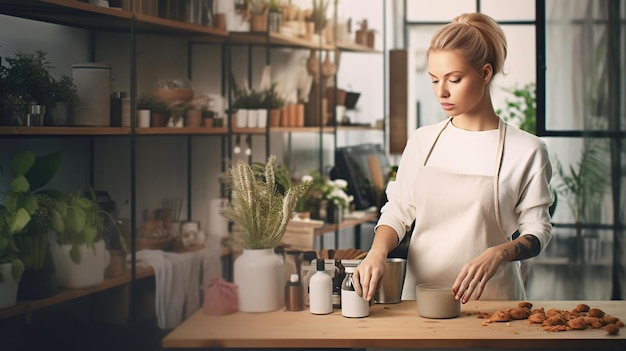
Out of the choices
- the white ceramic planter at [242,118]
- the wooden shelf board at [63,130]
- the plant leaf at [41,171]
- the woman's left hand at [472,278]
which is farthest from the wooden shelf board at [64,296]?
the white ceramic planter at [242,118]

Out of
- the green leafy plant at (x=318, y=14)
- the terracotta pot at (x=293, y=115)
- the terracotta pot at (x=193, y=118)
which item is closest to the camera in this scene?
the terracotta pot at (x=193, y=118)

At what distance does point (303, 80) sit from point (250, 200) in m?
3.29

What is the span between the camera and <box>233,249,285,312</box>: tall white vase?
6.75ft

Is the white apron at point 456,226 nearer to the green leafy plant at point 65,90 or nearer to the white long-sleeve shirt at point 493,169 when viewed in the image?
the white long-sleeve shirt at point 493,169

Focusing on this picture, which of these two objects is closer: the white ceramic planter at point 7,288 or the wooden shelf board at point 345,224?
the white ceramic planter at point 7,288

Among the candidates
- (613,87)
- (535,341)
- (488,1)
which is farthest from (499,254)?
(488,1)

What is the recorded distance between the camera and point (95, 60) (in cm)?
261

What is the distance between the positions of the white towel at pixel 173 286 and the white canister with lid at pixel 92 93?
568mm

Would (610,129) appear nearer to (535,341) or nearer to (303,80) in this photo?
(303,80)

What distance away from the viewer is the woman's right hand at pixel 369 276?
2.02 meters

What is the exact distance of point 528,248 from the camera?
2148mm

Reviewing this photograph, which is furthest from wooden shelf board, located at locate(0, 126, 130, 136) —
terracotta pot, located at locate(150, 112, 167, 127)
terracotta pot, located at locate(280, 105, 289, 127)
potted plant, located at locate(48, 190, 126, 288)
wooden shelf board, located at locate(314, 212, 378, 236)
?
wooden shelf board, located at locate(314, 212, 378, 236)

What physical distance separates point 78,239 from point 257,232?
791mm

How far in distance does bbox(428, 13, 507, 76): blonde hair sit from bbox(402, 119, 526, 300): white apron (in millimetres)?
220
